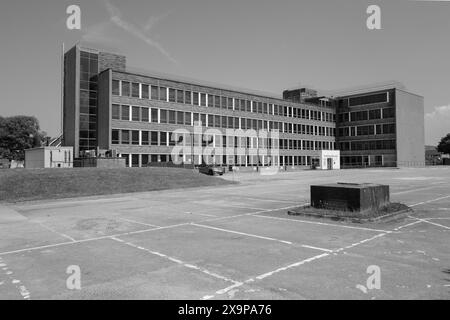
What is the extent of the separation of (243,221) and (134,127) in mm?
46125

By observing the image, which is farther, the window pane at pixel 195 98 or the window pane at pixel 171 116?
the window pane at pixel 195 98

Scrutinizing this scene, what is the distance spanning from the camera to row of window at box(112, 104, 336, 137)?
55.6m

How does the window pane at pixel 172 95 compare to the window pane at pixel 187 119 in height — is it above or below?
above

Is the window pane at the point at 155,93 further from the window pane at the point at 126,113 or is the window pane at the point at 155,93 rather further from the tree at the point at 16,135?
the tree at the point at 16,135

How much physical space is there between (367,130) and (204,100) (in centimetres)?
4476

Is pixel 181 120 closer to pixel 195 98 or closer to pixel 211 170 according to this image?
pixel 195 98

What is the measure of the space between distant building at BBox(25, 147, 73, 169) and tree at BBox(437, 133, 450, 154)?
118249 mm

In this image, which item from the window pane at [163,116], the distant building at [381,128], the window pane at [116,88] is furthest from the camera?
the distant building at [381,128]

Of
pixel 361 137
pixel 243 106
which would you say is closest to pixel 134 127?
pixel 243 106

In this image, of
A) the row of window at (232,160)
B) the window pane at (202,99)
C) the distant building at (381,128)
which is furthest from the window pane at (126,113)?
the distant building at (381,128)

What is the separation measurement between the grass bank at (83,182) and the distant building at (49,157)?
20845 mm

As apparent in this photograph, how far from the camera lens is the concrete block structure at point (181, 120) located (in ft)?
181

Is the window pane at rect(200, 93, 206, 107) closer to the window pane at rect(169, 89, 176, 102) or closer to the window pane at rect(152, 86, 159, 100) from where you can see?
the window pane at rect(169, 89, 176, 102)
